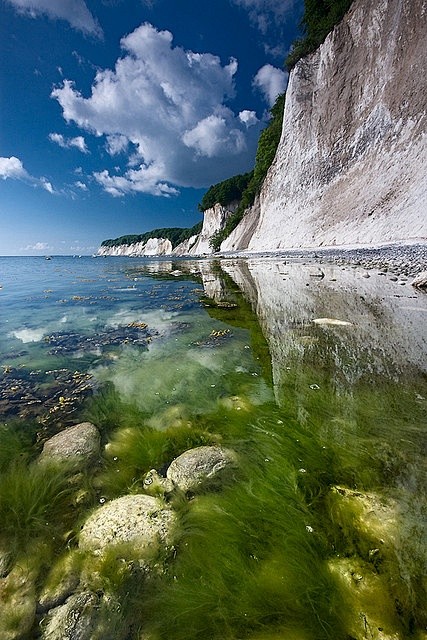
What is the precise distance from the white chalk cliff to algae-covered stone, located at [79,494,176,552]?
752 inches

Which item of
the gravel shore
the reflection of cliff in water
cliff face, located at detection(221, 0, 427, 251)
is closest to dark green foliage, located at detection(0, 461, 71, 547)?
the reflection of cliff in water

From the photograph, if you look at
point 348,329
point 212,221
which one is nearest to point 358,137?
point 348,329

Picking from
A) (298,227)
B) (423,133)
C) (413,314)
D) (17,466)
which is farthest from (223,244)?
(17,466)

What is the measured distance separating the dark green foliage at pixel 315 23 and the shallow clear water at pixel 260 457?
122 ft

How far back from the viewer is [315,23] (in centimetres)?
3084

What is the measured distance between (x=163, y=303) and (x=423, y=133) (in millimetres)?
21126

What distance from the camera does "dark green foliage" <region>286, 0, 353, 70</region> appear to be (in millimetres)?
27652

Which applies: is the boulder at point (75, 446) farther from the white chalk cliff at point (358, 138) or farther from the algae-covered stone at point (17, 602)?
the white chalk cliff at point (358, 138)

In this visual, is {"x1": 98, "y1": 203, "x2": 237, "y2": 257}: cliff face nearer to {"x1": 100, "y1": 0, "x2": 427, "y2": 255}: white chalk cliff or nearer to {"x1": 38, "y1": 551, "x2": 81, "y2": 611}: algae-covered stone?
{"x1": 100, "y1": 0, "x2": 427, "y2": 255}: white chalk cliff

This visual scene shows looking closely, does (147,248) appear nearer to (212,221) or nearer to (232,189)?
(212,221)

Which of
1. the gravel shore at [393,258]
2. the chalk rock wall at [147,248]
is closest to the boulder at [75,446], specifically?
the gravel shore at [393,258]

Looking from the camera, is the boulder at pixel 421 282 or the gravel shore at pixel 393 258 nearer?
the boulder at pixel 421 282

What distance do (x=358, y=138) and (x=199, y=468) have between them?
3069 cm

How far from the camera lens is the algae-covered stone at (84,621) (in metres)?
1.43
